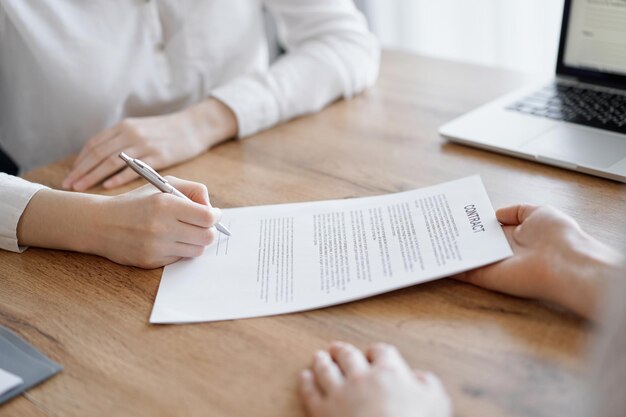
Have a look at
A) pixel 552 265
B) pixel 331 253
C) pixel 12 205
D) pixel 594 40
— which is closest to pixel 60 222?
pixel 12 205

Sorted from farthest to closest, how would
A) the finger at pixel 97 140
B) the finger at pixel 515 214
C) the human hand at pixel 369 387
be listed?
the finger at pixel 97 140 → the finger at pixel 515 214 → the human hand at pixel 369 387

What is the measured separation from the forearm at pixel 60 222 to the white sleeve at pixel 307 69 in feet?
1.20

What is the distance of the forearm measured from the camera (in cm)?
84

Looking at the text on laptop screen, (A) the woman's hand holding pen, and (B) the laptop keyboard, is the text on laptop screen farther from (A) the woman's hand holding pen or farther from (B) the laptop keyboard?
(A) the woman's hand holding pen

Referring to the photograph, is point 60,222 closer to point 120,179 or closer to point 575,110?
point 120,179

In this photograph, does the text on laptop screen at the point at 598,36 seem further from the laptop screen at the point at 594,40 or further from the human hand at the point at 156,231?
the human hand at the point at 156,231

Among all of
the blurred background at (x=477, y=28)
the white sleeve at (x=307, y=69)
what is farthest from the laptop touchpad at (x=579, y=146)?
the blurred background at (x=477, y=28)

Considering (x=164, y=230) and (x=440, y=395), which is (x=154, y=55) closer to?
(x=164, y=230)

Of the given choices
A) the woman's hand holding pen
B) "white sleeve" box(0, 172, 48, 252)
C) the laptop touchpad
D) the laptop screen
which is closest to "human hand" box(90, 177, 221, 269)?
the woman's hand holding pen

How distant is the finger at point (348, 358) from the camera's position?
0.59 meters

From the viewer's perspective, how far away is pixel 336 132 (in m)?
1.16

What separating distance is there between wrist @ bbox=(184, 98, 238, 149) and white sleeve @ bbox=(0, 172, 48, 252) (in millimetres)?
297

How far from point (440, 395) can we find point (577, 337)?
166 millimetres

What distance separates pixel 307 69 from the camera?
1275mm
